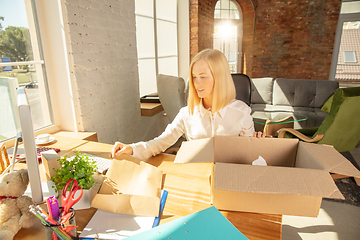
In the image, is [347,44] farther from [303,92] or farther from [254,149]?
[254,149]

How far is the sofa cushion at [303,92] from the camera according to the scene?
166 inches

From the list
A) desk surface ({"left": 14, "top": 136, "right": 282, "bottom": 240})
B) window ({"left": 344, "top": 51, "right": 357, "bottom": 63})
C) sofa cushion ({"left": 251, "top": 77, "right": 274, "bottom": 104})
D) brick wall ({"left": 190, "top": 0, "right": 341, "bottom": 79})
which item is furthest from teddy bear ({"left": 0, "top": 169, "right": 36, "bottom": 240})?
window ({"left": 344, "top": 51, "right": 357, "bottom": 63})

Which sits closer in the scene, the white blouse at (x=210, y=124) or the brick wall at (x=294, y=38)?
the white blouse at (x=210, y=124)

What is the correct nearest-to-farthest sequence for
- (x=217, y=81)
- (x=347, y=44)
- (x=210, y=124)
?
1. (x=217, y=81)
2. (x=210, y=124)
3. (x=347, y=44)

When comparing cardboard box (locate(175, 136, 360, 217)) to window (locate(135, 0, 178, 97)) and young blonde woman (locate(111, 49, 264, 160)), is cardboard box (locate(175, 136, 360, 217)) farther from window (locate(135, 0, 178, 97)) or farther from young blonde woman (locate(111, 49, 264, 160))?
window (locate(135, 0, 178, 97))

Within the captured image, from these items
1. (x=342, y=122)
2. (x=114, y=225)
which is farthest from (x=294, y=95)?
(x=114, y=225)

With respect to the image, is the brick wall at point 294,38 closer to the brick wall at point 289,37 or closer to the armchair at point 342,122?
the brick wall at point 289,37

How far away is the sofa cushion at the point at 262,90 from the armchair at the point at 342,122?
2.25m

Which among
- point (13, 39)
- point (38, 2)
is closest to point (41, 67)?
point (13, 39)

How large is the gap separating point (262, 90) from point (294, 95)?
1.97 ft

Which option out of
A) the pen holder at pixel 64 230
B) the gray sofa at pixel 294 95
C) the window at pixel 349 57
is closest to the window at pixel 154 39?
the gray sofa at pixel 294 95

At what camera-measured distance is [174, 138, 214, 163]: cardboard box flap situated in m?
0.85

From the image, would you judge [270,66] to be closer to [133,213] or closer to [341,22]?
[341,22]

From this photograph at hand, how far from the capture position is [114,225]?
0.77m
